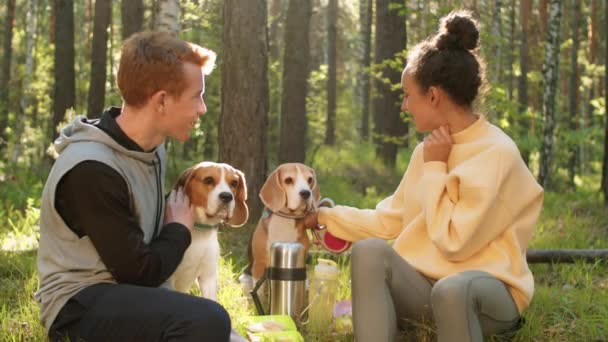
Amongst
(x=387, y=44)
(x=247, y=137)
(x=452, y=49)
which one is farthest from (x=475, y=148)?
(x=387, y=44)

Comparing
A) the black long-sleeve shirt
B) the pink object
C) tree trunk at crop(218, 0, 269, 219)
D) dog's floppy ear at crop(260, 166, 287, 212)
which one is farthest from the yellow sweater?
tree trunk at crop(218, 0, 269, 219)

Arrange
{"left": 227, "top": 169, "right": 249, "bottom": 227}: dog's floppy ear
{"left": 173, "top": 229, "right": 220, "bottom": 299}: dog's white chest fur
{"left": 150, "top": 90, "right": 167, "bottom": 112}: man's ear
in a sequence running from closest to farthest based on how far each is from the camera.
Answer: {"left": 150, "top": 90, "right": 167, "bottom": 112}: man's ear → {"left": 173, "top": 229, "right": 220, "bottom": 299}: dog's white chest fur → {"left": 227, "top": 169, "right": 249, "bottom": 227}: dog's floppy ear

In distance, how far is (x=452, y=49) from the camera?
12.5ft

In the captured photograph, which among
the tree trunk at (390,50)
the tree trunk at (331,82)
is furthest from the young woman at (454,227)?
the tree trunk at (331,82)

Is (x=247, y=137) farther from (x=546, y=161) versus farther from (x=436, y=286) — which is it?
(x=546, y=161)

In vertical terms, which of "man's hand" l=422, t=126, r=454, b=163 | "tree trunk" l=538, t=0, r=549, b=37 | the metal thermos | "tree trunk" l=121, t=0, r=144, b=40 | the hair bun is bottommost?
the metal thermos

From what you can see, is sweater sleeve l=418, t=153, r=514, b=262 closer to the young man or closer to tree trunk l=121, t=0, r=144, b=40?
the young man

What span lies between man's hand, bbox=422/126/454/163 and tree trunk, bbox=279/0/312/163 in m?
9.26

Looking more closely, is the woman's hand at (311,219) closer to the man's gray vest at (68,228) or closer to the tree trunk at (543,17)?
the man's gray vest at (68,228)

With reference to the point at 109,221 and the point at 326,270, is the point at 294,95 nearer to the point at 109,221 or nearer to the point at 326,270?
the point at 326,270

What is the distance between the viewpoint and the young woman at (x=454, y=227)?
3541 mm

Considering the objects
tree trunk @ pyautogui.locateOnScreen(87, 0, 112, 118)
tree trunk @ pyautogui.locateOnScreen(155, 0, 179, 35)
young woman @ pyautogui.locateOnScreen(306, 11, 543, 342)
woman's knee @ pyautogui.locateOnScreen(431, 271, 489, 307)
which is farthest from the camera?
tree trunk @ pyautogui.locateOnScreen(87, 0, 112, 118)

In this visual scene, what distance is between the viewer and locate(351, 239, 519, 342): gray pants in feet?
11.3

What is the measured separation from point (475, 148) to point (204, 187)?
1.36 meters
